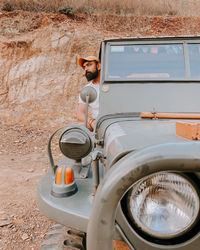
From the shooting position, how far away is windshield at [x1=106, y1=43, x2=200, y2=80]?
209 centimetres

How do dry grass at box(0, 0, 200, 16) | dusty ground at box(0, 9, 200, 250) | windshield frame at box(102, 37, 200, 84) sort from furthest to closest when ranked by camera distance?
dry grass at box(0, 0, 200, 16) < dusty ground at box(0, 9, 200, 250) < windshield frame at box(102, 37, 200, 84)

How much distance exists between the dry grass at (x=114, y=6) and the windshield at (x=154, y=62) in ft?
23.2

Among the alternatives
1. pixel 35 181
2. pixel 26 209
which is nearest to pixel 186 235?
pixel 26 209

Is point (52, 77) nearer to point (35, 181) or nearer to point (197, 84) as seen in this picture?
point (35, 181)

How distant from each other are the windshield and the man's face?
1.95ft

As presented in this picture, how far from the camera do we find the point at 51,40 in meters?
7.63

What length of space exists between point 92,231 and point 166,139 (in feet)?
1.63

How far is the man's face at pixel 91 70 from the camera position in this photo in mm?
2804

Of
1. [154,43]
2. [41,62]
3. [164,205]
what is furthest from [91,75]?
[41,62]

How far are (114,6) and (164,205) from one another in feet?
31.8

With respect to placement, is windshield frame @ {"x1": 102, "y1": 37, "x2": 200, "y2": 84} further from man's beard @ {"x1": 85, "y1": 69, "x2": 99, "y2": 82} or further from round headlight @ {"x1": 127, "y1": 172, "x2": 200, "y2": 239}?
round headlight @ {"x1": 127, "y1": 172, "x2": 200, "y2": 239}

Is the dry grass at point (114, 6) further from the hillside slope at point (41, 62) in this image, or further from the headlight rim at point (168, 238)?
the headlight rim at point (168, 238)

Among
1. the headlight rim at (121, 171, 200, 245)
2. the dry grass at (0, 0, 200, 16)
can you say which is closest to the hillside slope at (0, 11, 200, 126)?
the dry grass at (0, 0, 200, 16)

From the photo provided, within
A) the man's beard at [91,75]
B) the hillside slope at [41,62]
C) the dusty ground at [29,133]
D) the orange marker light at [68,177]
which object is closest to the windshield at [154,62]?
the man's beard at [91,75]
